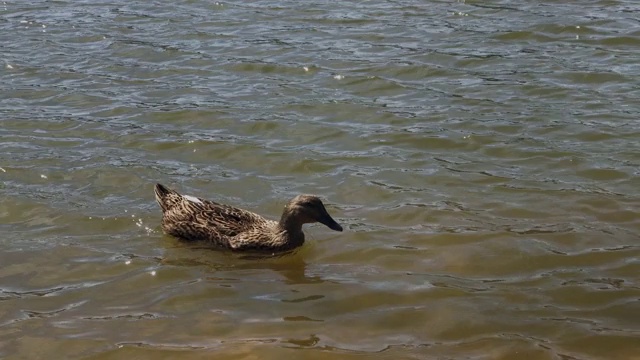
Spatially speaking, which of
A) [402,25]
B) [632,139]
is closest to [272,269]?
[632,139]

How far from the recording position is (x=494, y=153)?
10.9 meters

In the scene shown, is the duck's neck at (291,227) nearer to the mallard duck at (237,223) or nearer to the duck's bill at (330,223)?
the mallard duck at (237,223)

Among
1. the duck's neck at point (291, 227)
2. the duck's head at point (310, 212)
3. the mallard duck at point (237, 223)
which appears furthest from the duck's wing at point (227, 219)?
the duck's head at point (310, 212)

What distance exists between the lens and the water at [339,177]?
24.7ft

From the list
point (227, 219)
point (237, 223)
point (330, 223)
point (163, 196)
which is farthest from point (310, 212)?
point (163, 196)

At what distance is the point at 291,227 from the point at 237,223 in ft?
1.83

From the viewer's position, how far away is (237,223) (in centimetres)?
942

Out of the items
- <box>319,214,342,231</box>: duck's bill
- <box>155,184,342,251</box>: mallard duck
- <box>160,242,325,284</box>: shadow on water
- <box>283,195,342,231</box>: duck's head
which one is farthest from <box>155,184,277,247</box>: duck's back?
<box>319,214,342,231</box>: duck's bill

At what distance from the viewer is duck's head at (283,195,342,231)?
9102 mm

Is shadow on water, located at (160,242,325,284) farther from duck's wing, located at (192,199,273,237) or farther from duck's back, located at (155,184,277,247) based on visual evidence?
duck's wing, located at (192,199,273,237)

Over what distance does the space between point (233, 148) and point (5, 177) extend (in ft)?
8.44

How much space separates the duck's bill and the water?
21 centimetres

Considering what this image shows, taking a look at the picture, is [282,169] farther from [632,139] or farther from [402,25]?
[402,25]

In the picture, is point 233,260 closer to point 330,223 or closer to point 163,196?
point 330,223
